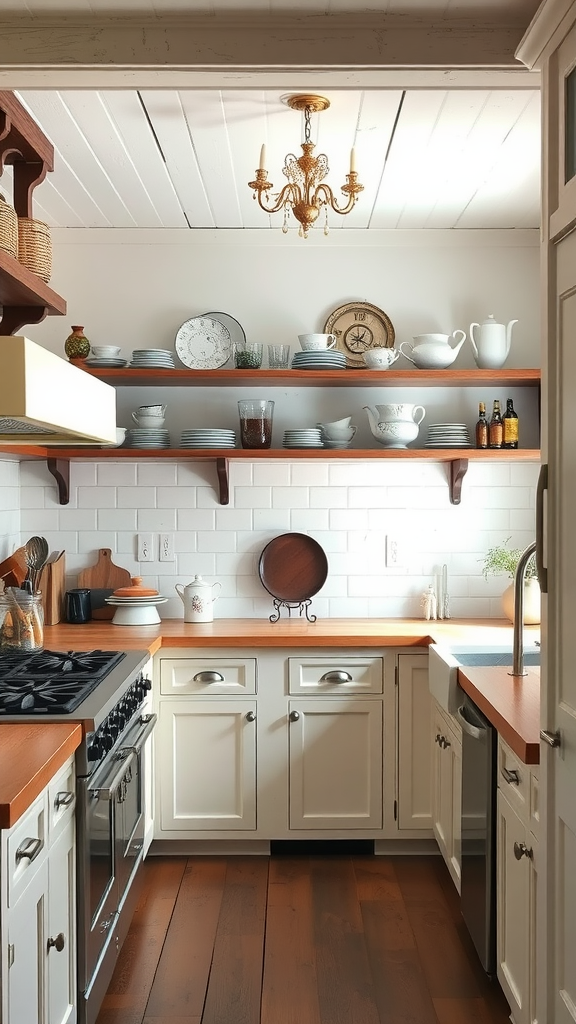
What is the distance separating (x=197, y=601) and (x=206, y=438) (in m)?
0.71

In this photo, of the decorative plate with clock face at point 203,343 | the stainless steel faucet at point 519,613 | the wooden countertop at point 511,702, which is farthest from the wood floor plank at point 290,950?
the decorative plate with clock face at point 203,343

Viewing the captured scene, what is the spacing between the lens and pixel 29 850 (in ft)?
6.21

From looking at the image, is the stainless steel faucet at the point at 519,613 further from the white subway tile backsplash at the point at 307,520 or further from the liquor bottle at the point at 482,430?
the white subway tile backsplash at the point at 307,520

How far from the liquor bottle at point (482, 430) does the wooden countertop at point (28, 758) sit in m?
2.30

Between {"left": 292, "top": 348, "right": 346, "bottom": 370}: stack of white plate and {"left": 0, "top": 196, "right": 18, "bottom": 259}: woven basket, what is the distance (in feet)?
5.51

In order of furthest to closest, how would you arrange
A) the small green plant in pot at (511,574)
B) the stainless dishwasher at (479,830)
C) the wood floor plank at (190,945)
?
the small green plant in pot at (511,574)
the wood floor plank at (190,945)
the stainless dishwasher at (479,830)

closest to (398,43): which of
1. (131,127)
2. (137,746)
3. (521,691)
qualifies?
(131,127)

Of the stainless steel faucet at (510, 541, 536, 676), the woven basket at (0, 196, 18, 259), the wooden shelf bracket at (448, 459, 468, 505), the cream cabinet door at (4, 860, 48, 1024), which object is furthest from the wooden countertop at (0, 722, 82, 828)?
the wooden shelf bracket at (448, 459, 468, 505)

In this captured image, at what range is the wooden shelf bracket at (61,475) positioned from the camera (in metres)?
4.05

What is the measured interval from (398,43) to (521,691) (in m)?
1.73

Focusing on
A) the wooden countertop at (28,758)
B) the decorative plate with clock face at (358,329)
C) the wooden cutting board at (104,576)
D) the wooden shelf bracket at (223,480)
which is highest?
the decorative plate with clock face at (358,329)

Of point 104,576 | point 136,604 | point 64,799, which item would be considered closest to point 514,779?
point 64,799

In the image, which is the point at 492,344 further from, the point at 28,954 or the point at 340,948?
the point at 28,954

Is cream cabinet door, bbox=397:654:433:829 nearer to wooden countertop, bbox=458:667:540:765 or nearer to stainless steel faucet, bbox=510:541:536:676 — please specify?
wooden countertop, bbox=458:667:540:765
